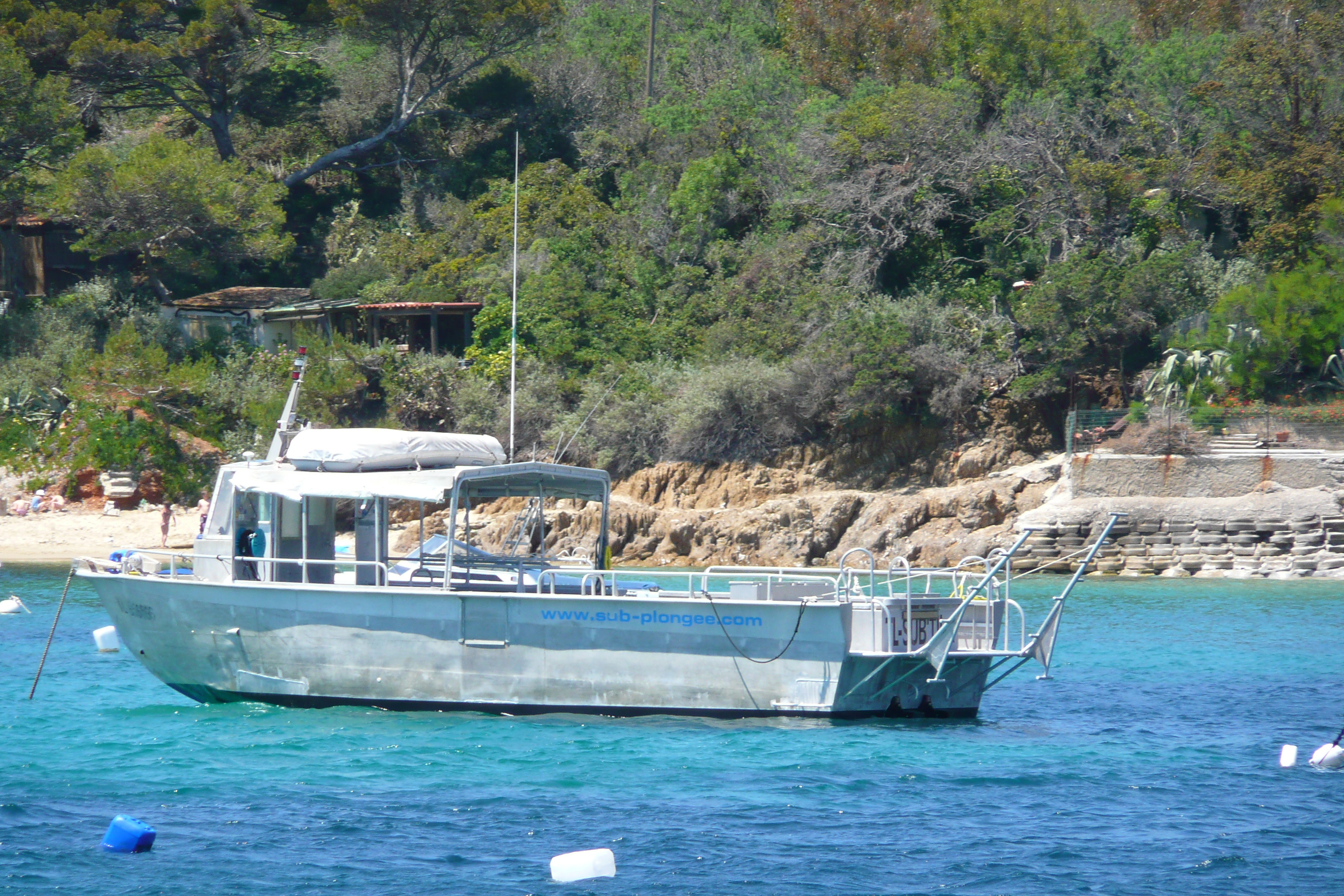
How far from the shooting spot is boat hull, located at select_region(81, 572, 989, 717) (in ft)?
42.0

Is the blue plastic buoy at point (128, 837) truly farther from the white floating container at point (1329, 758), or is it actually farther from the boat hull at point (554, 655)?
the white floating container at point (1329, 758)

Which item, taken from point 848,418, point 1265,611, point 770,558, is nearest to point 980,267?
point 848,418

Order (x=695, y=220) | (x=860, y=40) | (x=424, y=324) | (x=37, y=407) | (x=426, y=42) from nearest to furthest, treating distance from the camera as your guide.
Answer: (x=37, y=407), (x=695, y=220), (x=424, y=324), (x=860, y=40), (x=426, y=42)

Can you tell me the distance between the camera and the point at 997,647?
13828 mm

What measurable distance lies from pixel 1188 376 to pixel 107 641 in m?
23.4

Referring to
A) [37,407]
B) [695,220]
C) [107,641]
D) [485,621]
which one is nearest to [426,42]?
[695,220]

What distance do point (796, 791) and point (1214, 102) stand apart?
3101cm

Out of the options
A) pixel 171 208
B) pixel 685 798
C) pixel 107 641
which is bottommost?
pixel 107 641

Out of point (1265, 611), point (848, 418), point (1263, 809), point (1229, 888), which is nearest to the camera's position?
point (1229, 888)

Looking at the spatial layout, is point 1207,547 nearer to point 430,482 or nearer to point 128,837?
point 430,482

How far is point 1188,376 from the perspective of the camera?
3052 cm

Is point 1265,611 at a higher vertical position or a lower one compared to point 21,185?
lower

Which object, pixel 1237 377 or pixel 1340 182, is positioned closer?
pixel 1237 377

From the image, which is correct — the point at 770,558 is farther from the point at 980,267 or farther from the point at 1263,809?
the point at 1263,809
